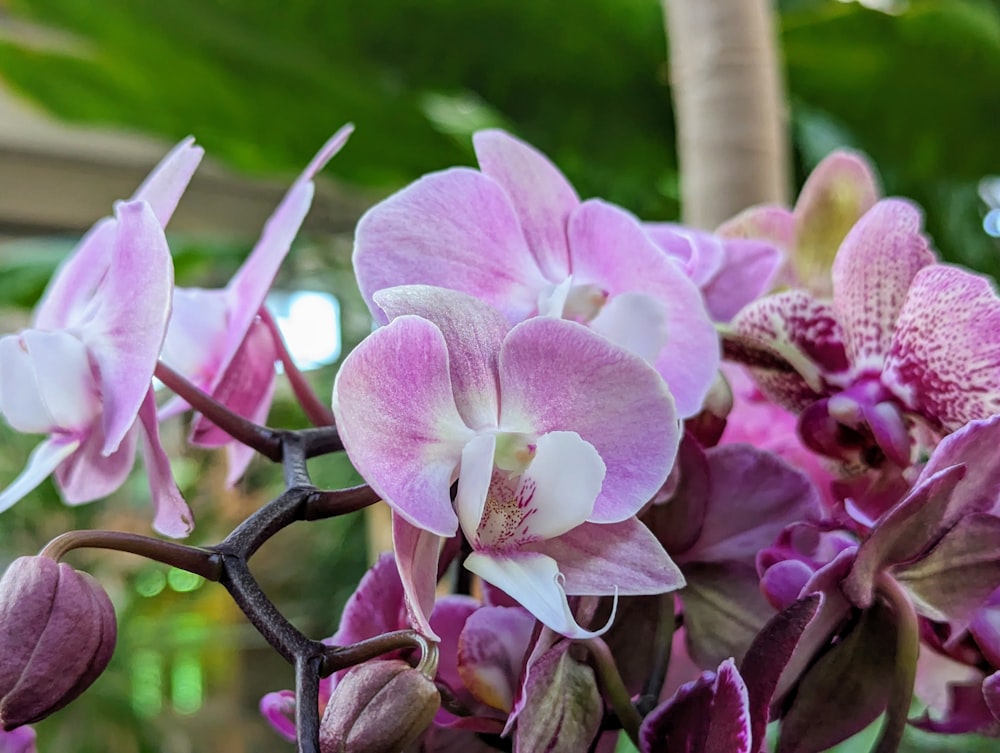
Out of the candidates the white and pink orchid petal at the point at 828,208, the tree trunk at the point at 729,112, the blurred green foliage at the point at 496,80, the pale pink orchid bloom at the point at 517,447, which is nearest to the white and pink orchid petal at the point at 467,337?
the pale pink orchid bloom at the point at 517,447

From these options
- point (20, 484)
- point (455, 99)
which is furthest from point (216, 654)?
point (20, 484)

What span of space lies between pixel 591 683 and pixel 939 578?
0.06 metres

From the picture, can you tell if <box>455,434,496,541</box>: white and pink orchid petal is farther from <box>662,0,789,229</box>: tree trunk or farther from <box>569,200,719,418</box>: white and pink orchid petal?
<box>662,0,789,229</box>: tree trunk

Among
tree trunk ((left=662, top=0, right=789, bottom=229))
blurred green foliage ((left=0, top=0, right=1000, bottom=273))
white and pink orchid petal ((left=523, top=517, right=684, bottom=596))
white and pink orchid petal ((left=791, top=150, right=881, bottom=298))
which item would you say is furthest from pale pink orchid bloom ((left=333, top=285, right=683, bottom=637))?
blurred green foliage ((left=0, top=0, right=1000, bottom=273))

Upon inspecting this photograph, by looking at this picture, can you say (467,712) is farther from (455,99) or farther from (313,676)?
(455,99)

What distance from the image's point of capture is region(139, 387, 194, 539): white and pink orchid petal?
0.54 feet

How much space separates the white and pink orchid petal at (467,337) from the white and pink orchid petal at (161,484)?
55 millimetres

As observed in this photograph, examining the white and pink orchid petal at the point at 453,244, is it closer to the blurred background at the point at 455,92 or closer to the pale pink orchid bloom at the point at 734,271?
the pale pink orchid bloom at the point at 734,271

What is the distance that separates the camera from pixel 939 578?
16 cm

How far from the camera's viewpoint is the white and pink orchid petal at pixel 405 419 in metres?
0.12

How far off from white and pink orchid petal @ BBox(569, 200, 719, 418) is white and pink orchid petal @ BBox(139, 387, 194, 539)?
0.30ft

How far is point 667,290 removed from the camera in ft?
0.59

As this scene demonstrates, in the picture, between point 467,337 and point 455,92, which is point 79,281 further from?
point 455,92

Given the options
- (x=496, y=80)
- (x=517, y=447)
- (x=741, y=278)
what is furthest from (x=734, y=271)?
(x=496, y=80)
